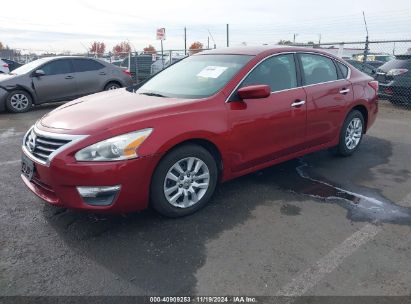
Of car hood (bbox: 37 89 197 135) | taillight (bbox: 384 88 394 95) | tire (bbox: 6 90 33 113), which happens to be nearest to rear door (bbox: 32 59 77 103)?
tire (bbox: 6 90 33 113)

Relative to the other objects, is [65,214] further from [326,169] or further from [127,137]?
[326,169]

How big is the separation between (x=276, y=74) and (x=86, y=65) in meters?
Result: 7.70

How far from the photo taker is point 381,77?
403 inches

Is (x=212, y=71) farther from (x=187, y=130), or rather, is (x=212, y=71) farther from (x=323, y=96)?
(x=323, y=96)

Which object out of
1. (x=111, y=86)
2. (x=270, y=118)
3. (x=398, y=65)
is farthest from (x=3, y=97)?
(x=398, y=65)

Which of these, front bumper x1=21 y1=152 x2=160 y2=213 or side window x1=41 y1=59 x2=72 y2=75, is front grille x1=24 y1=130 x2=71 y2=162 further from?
side window x1=41 y1=59 x2=72 y2=75

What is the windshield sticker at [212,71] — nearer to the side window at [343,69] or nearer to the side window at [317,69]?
the side window at [317,69]

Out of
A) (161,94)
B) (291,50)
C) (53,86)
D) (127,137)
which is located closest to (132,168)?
(127,137)

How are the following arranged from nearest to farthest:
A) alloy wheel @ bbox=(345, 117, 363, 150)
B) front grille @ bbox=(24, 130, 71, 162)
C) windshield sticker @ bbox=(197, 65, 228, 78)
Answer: front grille @ bbox=(24, 130, 71, 162) → windshield sticker @ bbox=(197, 65, 228, 78) → alloy wheel @ bbox=(345, 117, 363, 150)

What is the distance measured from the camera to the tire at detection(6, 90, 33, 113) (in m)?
9.28

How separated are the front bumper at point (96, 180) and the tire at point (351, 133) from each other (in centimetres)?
315

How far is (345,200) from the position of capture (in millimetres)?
3904

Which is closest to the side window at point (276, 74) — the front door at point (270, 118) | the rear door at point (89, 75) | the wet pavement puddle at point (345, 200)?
the front door at point (270, 118)

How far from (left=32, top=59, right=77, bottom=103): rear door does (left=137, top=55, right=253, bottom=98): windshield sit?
625cm
